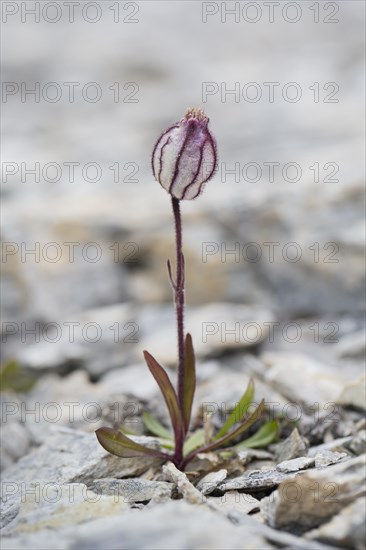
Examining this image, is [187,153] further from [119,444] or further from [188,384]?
[119,444]

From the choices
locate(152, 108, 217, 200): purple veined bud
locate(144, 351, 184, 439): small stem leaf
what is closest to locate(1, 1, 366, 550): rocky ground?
locate(144, 351, 184, 439): small stem leaf

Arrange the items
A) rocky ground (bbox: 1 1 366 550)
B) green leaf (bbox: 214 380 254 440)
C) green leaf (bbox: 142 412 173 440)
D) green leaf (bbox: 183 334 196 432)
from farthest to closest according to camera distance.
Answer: green leaf (bbox: 142 412 173 440), green leaf (bbox: 214 380 254 440), green leaf (bbox: 183 334 196 432), rocky ground (bbox: 1 1 366 550)

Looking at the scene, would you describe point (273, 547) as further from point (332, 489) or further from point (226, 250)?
point (226, 250)

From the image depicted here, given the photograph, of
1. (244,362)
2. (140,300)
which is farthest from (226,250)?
(244,362)

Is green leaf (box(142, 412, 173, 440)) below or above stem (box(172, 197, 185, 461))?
below

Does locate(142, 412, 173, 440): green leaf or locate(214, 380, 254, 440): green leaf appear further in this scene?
locate(142, 412, 173, 440): green leaf

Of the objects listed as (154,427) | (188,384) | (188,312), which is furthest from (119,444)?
(188,312)

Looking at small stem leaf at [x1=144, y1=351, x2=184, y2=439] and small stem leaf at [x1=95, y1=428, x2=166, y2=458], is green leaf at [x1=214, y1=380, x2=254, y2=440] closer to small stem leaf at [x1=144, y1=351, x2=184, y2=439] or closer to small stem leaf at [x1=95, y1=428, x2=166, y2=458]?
small stem leaf at [x1=144, y1=351, x2=184, y2=439]

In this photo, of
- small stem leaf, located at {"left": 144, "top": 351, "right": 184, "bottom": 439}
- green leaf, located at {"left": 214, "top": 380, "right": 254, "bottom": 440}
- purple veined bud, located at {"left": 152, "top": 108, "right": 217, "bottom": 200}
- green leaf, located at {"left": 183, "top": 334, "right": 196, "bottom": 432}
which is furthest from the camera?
green leaf, located at {"left": 214, "top": 380, "right": 254, "bottom": 440}
